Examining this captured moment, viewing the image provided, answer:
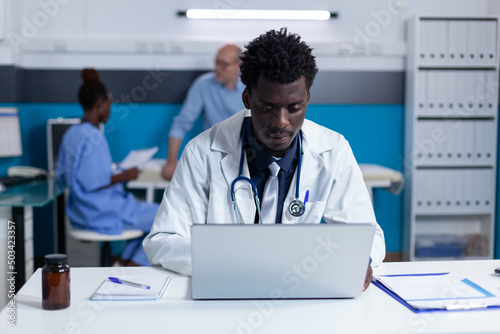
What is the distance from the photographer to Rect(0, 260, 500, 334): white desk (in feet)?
3.57

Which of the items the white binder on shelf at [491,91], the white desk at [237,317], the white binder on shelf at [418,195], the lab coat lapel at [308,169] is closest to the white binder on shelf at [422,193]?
the white binder on shelf at [418,195]

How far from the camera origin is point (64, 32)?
3.81m

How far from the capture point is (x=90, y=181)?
299 cm

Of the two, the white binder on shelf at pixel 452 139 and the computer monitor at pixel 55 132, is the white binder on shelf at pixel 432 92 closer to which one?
the white binder on shelf at pixel 452 139

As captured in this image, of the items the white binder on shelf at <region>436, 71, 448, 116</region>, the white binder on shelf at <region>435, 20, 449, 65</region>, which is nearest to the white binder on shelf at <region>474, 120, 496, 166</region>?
the white binder on shelf at <region>436, 71, 448, 116</region>

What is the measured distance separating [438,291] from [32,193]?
230cm

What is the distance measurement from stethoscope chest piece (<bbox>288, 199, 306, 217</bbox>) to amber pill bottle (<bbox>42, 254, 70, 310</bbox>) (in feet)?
2.03

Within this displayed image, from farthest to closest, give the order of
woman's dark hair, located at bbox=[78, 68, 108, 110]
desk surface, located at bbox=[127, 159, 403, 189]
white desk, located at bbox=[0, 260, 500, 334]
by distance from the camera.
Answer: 1. desk surface, located at bbox=[127, 159, 403, 189]
2. woman's dark hair, located at bbox=[78, 68, 108, 110]
3. white desk, located at bbox=[0, 260, 500, 334]

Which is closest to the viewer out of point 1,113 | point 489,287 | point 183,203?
point 489,287

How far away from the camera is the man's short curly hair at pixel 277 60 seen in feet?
4.77

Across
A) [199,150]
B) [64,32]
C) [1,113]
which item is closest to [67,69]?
[64,32]

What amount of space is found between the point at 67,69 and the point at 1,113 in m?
0.53

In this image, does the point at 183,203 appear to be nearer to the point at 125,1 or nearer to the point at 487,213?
the point at 125,1

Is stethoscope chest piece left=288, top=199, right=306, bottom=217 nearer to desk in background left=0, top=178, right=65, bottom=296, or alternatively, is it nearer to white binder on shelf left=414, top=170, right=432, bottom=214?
desk in background left=0, top=178, right=65, bottom=296
